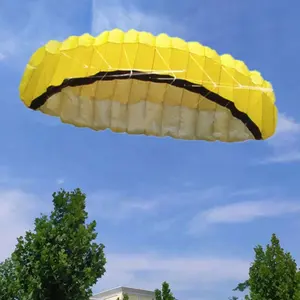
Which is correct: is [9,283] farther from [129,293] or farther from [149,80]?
[129,293]

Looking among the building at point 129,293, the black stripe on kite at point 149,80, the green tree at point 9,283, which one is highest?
the building at point 129,293

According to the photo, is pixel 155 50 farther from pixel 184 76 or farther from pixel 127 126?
pixel 127 126

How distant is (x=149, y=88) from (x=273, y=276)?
29.9 ft

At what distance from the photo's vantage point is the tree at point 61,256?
13211 millimetres

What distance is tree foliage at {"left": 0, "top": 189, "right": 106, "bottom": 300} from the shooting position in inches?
520

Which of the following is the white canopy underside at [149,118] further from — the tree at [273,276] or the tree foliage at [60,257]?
the tree at [273,276]

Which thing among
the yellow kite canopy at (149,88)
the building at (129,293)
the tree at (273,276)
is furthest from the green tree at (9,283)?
the building at (129,293)

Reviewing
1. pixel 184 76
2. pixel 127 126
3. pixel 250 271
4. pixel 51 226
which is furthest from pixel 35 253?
pixel 250 271

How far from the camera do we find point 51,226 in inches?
555

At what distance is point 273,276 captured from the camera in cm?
1738

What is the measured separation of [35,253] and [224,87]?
22.6 feet

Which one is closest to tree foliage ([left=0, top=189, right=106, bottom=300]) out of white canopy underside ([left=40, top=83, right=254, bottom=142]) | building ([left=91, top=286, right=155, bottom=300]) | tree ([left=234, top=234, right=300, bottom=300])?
white canopy underside ([left=40, top=83, right=254, bottom=142])

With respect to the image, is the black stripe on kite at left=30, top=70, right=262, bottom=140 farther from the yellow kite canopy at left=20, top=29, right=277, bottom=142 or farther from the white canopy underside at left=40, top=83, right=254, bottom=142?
the white canopy underside at left=40, top=83, right=254, bottom=142

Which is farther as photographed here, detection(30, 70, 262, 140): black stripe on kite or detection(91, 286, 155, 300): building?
detection(91, 286, 155, 300): building
